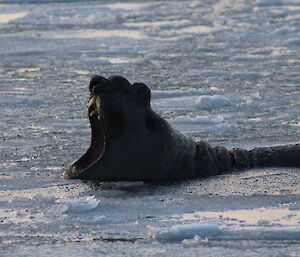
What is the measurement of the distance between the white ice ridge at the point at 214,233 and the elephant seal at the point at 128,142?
145cm

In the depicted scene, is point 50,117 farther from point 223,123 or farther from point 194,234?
point 194,234

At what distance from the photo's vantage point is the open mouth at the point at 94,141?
6336 millimetres

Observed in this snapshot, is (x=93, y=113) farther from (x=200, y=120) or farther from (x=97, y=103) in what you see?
(x=200, y=120)

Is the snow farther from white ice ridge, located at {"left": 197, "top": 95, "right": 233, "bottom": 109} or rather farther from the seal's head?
white ice ridge, located at {"left": 197, "top": 95, "right": 233, "bottom": 109}

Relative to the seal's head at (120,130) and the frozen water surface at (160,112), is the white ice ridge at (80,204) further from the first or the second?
the seal's head at (120,130)

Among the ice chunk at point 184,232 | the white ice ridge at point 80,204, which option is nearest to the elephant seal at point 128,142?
the white ice ridge at point 80,204

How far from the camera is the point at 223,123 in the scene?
30.0ft

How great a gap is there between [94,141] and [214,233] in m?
1.84

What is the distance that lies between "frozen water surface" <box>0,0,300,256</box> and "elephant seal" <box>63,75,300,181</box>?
0.16m

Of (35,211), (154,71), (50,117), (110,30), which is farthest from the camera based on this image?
(110,30)

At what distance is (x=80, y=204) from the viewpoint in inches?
221

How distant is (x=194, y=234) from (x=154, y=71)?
839 cm

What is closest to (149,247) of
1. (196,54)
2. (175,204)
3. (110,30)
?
(175,204)

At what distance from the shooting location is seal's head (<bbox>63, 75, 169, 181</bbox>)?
631 centimetres
